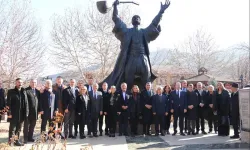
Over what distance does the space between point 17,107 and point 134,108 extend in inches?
141

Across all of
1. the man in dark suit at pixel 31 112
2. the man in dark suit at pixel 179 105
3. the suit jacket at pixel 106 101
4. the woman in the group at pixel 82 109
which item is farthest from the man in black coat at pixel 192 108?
the man in dark suit at pixel 31 112

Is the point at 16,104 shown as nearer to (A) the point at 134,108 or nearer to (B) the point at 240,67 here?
(A) the point at 134,108

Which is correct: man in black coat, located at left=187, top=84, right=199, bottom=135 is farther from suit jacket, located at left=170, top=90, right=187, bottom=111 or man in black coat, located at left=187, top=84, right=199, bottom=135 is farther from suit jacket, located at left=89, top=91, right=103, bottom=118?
suit jacket, located at left=89, top=91, right=103, bottom=118

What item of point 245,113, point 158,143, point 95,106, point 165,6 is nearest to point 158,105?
point 158,143

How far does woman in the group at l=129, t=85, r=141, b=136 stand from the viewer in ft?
33.9

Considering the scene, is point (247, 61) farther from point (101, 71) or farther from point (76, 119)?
point (76, 119)

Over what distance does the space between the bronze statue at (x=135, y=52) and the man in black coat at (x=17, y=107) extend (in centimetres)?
369

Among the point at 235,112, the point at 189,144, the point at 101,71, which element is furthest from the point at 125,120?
the point at 101,71

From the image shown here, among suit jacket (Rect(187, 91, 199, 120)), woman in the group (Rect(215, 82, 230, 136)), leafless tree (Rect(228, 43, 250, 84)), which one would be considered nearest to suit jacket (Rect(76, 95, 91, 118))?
suit jacket (Rect(187, 91, 199, 120))

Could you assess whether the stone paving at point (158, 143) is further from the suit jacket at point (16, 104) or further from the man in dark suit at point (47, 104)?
the man in dark suit at point (47, 104)

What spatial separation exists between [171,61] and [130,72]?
130ft

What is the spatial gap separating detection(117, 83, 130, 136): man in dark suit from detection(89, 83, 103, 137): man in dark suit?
595 mm

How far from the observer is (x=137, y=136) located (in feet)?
33.4

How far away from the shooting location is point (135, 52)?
37.3ft
